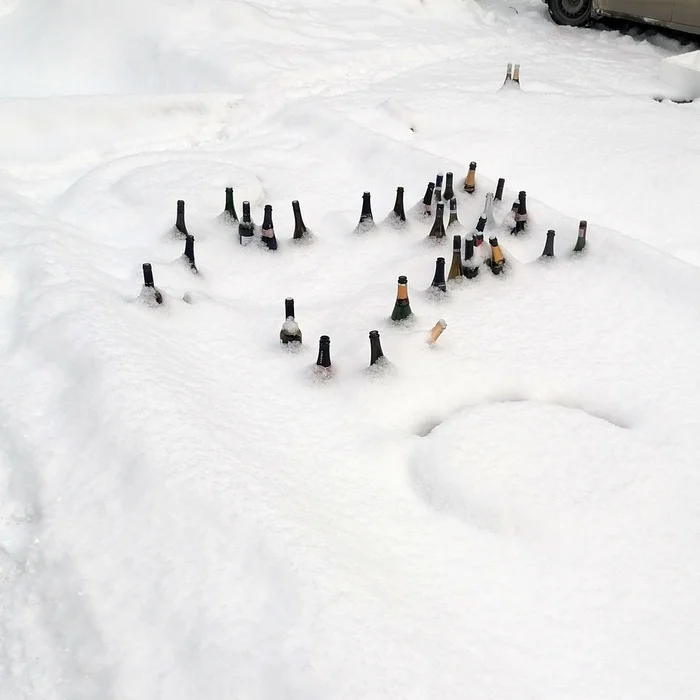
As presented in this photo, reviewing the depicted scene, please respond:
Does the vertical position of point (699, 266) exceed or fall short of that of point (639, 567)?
it exceeds it

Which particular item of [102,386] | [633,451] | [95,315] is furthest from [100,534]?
[633,451]

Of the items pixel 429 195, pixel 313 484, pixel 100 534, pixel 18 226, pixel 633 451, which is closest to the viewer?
pixel 100 534

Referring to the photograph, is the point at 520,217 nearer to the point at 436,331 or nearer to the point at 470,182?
the point at 470,182

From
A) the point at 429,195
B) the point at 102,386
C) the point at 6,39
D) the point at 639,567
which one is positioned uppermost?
the point at 6,39

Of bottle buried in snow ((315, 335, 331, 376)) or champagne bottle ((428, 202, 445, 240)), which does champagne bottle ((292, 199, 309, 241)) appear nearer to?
champagne bottle ((428, 202, 445, 240))

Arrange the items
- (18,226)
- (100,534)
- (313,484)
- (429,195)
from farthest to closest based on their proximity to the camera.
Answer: (429,195) < (18,226) < (313,484) < (100,534)

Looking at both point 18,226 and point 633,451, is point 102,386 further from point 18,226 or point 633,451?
point 633,451

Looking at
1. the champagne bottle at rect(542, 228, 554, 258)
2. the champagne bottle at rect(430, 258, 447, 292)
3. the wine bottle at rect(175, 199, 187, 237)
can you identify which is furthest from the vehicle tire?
the wine bottle at rect(175, 199, 187, 237)

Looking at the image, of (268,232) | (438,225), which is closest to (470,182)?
(438,225)
